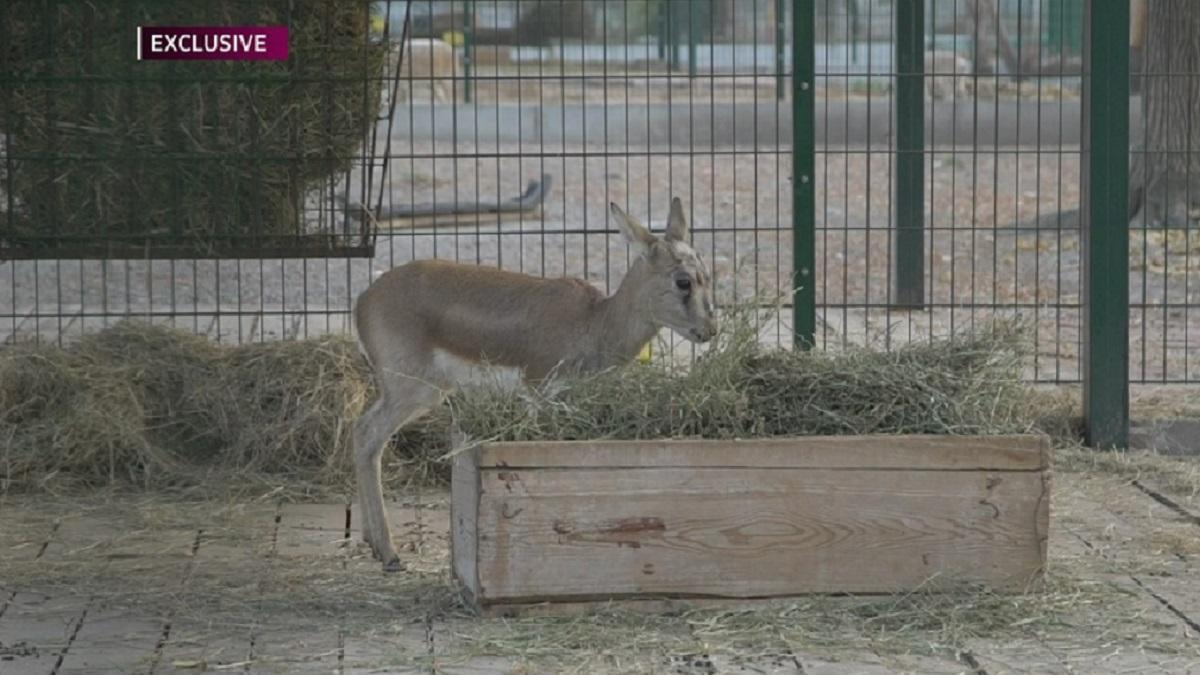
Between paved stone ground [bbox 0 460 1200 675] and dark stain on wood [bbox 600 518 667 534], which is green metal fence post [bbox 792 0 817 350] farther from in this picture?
dark stain on wood [bbox 600 518 667 534]

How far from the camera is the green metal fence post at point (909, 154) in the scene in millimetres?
10312

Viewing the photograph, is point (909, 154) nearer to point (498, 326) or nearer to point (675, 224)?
point (675, 224)

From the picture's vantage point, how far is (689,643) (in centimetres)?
595

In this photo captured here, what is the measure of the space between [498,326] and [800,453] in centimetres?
160

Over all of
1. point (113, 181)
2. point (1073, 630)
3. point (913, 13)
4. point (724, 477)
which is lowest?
point (1073, 630)

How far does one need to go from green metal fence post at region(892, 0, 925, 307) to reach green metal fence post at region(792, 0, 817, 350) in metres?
1.11

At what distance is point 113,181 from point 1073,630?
4738mm

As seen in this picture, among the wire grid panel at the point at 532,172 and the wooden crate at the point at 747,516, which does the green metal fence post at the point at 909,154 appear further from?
the wooden crate at the point at 747,516

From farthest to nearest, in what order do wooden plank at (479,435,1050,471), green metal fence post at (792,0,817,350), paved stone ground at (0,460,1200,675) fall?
green metal fence post at (792,0,817,350)
wooden plank at (479,435,1050,471)
paved stone ground at (0,460,1200,675)

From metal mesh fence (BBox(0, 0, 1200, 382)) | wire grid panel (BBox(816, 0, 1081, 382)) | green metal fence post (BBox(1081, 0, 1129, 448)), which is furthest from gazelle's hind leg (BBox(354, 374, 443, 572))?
green metal fence post (BBox(1081, 0, 1129, 448))

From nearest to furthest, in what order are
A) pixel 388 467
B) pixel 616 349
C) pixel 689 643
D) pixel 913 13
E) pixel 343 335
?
1. pixel 689 643
2. pixel 616 349
3. pixel 388 467
4. pixel 343 335
5. pixel 913 13

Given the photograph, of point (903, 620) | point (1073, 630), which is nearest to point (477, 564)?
point (903, 620)

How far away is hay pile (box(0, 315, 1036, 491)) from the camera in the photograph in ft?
21.5

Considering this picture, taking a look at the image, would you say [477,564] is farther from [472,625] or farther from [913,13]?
[913,13]
